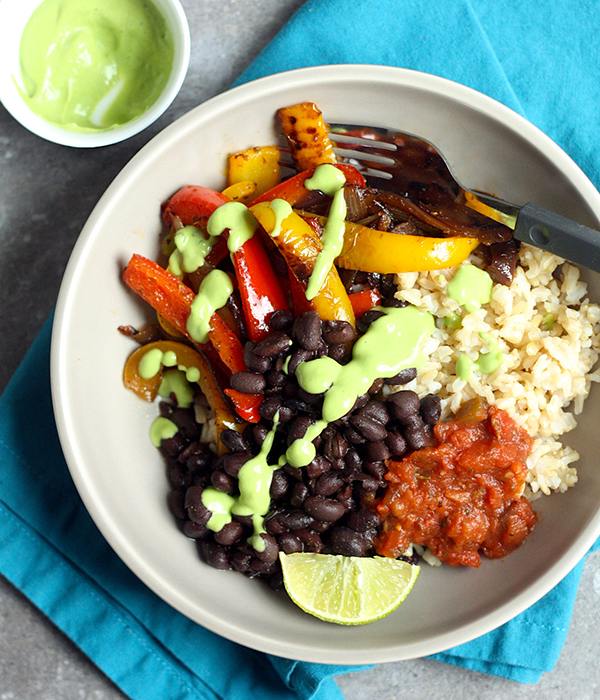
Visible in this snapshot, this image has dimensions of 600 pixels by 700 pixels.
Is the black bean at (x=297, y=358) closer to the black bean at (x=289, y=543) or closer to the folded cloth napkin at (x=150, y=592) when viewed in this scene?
the black bean at (x=289, y=543)

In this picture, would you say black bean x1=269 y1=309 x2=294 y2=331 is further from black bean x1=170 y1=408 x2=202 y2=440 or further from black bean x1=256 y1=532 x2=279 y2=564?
black bean x1=256 y1=532 x2=279 y2=564

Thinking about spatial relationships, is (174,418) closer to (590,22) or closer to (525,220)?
(525,220)

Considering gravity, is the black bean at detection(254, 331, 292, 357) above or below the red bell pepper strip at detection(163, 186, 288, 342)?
below

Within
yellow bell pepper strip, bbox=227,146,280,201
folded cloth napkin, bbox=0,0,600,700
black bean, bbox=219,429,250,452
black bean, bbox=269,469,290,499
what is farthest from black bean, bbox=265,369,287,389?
folded cloth napkin, bbox=0,0,600,700

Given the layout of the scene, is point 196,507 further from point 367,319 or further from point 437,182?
point 437,182

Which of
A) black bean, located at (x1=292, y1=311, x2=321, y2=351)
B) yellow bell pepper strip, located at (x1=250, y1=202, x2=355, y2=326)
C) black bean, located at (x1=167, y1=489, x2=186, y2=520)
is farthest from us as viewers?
black bean, located at (x1=167, y1=489, x2=186, y2=520)

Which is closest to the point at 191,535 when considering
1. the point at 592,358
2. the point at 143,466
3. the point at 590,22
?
the point at 143,466

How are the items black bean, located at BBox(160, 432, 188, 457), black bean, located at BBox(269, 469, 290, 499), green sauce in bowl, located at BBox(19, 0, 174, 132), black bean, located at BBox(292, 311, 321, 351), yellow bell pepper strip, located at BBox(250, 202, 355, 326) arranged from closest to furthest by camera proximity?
black bean, located at BBox(292, 311, 321, 351), yellow bell pepper strip, located at BBox(250, 202, 355, 326), black bean, located at BBox(269, 469, 290, 499), black bean, located at BBox(160, 432, 188, 457), green sauce in bowl, located at BBox(19, 0, 174, 132)

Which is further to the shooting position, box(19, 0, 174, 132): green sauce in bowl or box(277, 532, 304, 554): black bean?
box(19, 0, 174, 132): green sauce in bowl
